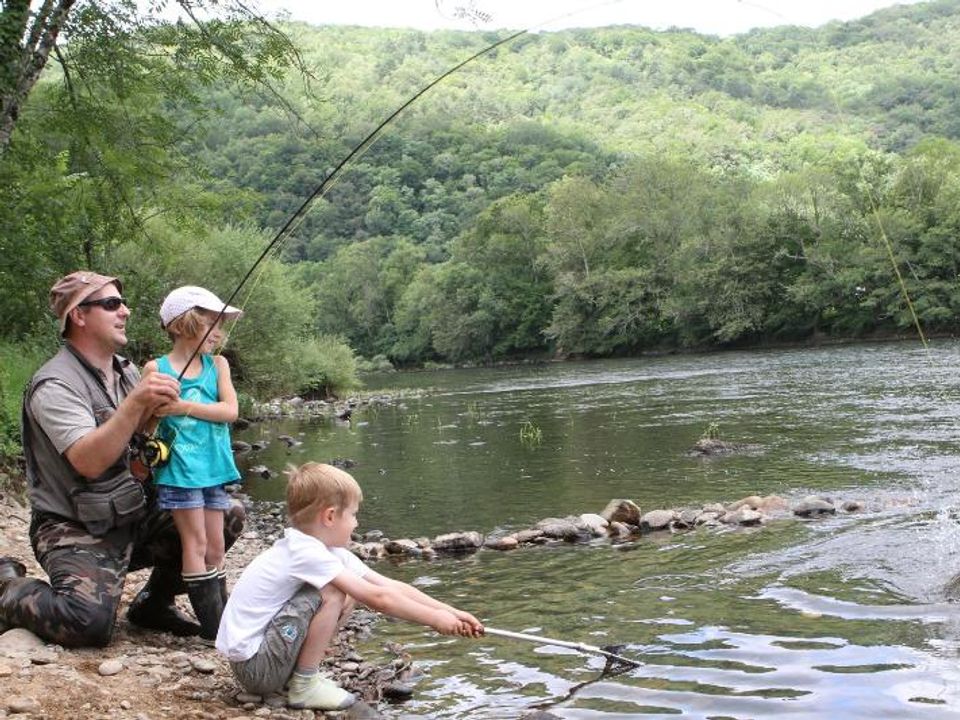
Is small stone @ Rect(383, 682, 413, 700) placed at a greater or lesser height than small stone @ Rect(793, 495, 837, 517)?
greater

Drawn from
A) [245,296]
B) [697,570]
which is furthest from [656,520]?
[245,296]

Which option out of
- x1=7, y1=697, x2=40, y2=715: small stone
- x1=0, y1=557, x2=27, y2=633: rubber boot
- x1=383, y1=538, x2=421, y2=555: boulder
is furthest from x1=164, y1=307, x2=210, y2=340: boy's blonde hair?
x1=383, y1=538, x2=421, y2=555: boulder

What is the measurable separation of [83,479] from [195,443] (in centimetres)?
48

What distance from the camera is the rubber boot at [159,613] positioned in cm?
471

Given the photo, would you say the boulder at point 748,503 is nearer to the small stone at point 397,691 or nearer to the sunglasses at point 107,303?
the small stone at point 397,691

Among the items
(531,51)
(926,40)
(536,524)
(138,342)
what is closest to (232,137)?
(138,342)

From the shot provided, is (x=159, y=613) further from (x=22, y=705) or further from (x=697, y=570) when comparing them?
(x=697, y=570)

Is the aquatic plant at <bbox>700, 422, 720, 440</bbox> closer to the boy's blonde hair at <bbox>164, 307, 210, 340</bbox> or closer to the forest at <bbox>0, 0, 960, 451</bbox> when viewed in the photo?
the forest at <bbox>0, 0, 960, 451</bbox>

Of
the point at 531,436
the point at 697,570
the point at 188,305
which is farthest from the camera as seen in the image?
the point at 531,436

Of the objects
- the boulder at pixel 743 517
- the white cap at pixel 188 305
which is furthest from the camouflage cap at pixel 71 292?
the boulder at pixel 743 517

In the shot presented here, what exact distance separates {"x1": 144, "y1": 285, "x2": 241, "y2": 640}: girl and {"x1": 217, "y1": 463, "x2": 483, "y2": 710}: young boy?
22.2 inches

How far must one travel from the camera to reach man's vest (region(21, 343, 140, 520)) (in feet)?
13.6

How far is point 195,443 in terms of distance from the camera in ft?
14.4

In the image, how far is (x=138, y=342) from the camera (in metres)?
21.0
